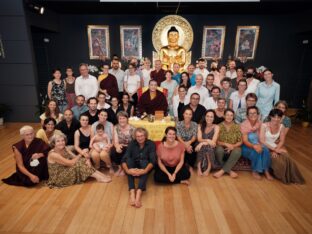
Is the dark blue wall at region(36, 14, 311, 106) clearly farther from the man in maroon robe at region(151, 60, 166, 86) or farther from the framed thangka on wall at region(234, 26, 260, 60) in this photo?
the man in maroon robe at region(151, 60, 166, 86)

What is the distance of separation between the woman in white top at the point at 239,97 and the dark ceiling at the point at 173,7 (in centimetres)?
282

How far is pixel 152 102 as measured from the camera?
420 cm

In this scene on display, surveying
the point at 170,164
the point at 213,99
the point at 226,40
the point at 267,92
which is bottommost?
the point at 170,164

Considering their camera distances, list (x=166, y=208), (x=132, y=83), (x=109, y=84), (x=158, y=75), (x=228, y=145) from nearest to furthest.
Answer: (x=166, y=208) → (x=228, y=145) → (x=109, y=84) → (x=132, y=83) → (x=158, y=75)

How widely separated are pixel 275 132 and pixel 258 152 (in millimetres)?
414

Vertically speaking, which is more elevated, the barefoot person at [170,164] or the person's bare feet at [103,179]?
the barefoot person at [170,164]

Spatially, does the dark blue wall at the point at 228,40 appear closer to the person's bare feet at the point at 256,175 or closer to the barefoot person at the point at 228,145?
the barefoot person at the point at 228,145

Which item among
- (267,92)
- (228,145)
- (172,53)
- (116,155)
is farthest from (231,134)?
(172,53)

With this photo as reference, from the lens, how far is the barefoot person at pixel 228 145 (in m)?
3.32

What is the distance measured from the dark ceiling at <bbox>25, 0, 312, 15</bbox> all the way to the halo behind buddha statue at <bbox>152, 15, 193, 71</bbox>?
0.29 m

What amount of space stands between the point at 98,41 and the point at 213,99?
490 centimetres

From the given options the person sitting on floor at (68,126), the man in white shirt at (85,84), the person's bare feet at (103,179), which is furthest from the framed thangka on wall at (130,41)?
the person's bare feet at (103,179)

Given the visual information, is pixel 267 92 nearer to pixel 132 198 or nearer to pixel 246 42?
pixel 132 198

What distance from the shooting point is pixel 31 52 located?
5465 mm
